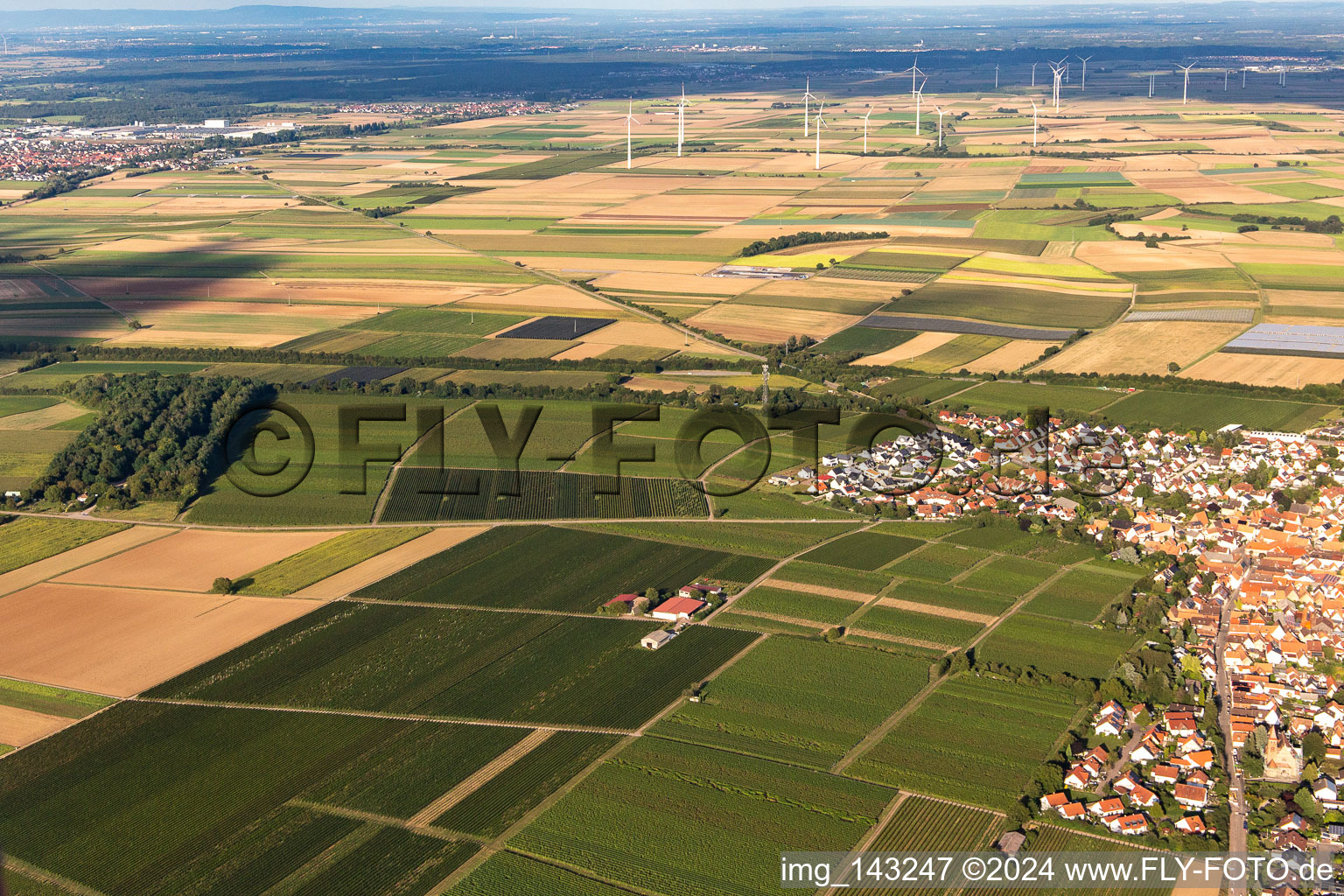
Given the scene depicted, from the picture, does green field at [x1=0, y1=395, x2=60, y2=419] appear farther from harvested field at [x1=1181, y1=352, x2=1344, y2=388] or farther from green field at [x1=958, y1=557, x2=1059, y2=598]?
harvested field at [x1=1181, y1=352, x2=1344, y2=388]

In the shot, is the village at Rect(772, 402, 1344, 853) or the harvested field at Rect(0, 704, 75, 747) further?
the harvested field at Rect(0, 704, 75, 747)

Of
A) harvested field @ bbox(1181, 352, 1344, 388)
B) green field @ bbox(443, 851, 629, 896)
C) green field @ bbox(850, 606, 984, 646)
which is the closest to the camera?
green field @ bbox(443, 851, 629, 896)

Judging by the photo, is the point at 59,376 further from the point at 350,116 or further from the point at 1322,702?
the point at 350,116

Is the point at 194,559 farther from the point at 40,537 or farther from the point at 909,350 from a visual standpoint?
the point at 909,350

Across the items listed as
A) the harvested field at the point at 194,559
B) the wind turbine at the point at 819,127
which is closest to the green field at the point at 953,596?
the harvested field at the point at 194,559

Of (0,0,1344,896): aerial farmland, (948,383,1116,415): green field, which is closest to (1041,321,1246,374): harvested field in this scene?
(0,0,1344,896): aerial farmland

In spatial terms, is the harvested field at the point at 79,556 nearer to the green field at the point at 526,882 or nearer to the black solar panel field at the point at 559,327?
the green field at the point at 526,882
